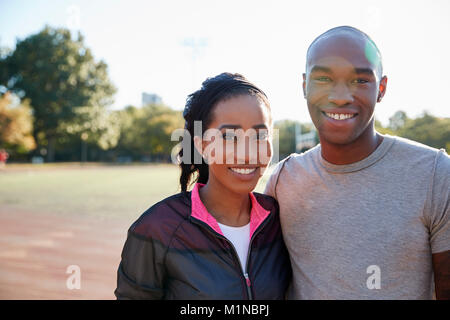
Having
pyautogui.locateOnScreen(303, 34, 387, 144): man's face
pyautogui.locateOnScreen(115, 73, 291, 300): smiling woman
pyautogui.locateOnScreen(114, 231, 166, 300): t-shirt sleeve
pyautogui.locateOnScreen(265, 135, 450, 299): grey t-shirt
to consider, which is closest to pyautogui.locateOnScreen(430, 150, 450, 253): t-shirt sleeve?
pyautogui.locateOnScreen(265, 135, 450, 299): grey t-shirt

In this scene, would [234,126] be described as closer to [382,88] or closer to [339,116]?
[339,116]

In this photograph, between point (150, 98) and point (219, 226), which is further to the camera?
point (150, 98)

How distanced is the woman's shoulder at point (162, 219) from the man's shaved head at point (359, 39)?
114cm

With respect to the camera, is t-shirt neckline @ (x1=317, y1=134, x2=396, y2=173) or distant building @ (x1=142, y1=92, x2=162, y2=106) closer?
t-shirt neckline @ (x1=317, y1=134, x2=396, y2=173)

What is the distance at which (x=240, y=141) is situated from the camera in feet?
6.74

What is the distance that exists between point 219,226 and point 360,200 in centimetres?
79

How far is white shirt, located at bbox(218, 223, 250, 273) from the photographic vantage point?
2057mm

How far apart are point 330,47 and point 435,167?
848 millimetres

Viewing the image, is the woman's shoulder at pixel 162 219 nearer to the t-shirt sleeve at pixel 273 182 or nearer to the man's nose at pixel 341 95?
the t-shirt sleeve at pixel 273 182

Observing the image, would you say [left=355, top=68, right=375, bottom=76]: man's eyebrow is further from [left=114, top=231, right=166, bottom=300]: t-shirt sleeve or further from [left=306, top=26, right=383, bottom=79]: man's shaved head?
[left=114, top=231, right=166, bottom=300]: t-shirt sleeve

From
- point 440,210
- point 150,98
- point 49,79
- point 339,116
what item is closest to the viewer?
point 440,210

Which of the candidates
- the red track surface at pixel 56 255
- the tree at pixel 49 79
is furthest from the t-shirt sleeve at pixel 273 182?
the tree at pixel 49 79

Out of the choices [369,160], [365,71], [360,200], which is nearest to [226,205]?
[360,200]

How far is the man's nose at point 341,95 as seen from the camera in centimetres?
208
